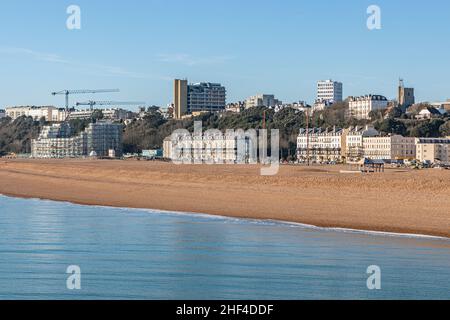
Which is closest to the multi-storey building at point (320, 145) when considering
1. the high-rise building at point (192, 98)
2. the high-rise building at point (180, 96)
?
the high-rise building at point (192, 98)

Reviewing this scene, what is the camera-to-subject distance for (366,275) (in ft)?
49.5

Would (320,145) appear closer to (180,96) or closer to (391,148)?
(391,148)

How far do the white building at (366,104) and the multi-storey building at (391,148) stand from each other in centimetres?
4668

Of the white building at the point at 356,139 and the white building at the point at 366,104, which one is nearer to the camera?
the white building at the point at 356,139

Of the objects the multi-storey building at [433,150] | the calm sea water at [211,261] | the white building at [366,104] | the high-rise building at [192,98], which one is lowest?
the calm sea water at [211,261]

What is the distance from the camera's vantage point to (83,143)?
147 meters

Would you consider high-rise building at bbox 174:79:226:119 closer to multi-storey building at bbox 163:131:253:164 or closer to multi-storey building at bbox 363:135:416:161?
multi-storey building at bbox 163:131:253:164

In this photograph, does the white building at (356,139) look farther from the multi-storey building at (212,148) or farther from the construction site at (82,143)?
the construction site at (82,143)

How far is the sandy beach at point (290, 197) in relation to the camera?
23953 mm

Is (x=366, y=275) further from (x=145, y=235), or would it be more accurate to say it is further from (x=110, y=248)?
(x=145, y=235)

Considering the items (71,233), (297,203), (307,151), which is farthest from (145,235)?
(307,151)

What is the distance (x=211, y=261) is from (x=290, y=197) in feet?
48.9

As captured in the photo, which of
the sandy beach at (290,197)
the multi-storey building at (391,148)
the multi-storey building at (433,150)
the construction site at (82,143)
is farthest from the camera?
the construction site at (82,143)

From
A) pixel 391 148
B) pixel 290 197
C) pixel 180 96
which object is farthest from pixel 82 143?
pixel 290 197
